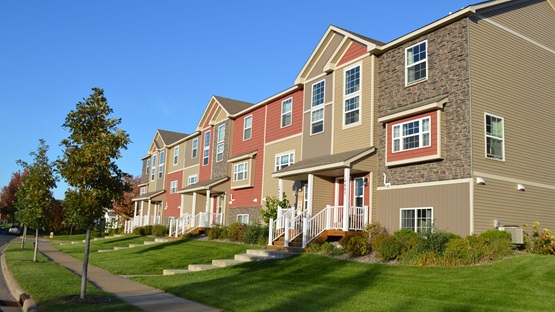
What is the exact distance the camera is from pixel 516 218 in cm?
1816

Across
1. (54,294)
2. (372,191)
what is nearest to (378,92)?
(372,191)

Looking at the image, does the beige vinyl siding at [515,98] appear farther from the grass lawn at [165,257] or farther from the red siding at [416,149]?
the grass lawn at [165,257]

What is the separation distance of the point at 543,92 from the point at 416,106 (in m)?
6.34

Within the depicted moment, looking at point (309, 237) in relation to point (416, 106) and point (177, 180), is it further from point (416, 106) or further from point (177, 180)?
point (177, 180)

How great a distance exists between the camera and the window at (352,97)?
22083 millimetres

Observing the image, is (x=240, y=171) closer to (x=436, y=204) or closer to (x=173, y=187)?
(x=173, y=187)

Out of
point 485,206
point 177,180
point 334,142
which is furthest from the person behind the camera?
point 177,180

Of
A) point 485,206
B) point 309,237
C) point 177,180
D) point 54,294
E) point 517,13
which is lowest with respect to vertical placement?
point 54,294

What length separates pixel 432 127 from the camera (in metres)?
18.0

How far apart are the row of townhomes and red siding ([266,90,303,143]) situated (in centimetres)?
18

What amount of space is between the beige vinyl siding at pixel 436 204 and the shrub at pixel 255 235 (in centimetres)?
647

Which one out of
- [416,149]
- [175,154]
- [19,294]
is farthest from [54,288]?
[175,154]

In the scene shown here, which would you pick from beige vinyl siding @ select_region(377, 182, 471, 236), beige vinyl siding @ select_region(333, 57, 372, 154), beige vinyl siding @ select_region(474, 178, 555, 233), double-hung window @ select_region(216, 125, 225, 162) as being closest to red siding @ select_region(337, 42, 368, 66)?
beige vinyl siding @ select_region(333, 57, 372, 154)

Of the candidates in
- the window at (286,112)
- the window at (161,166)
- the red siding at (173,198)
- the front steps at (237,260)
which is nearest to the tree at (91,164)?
A: the front steps at (237,260)
